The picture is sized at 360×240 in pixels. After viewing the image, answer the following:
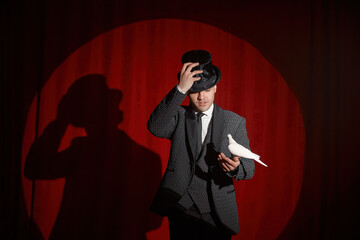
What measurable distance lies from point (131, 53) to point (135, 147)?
92 centimetres

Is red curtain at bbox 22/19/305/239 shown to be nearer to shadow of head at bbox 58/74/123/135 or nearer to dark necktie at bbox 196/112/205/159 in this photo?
shadow of head at bbox 58/74/123/135

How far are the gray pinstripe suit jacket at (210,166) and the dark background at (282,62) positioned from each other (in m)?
1.34

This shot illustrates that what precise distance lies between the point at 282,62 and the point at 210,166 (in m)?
1.58

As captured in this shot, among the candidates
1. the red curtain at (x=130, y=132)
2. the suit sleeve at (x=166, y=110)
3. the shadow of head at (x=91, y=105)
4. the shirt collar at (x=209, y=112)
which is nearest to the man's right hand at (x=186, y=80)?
the suit sleeve at (x=166, y=110)

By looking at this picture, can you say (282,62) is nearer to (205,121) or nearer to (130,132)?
(205,121)

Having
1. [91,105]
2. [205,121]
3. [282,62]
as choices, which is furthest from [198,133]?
[282,62]

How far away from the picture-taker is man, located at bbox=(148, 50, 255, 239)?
103cm

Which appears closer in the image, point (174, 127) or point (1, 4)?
point (174, 127)

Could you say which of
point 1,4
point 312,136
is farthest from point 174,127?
point 1,4

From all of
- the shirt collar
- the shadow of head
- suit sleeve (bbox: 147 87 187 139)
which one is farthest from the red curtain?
suit sleeve (bbox: 147 87 187 139)

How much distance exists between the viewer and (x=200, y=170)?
1057 mm

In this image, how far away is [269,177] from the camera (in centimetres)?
210

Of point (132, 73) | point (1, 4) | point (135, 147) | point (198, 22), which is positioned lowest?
point (135, 147)

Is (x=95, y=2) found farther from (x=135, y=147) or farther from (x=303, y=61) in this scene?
(x=303, y=61)
